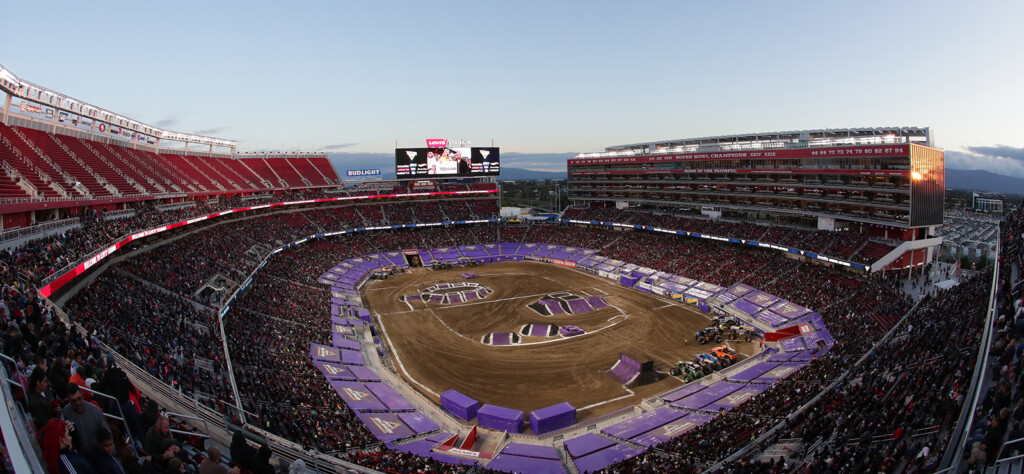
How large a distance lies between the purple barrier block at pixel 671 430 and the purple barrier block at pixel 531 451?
12.7 ft

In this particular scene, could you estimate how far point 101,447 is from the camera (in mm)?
6027

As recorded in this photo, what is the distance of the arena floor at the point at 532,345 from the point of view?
28.1 metres

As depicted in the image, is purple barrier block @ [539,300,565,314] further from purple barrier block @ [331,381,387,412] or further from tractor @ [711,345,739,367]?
purple barrier block @ [331,381,387,412]

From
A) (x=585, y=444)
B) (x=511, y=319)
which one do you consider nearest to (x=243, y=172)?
(x=511, y=319)

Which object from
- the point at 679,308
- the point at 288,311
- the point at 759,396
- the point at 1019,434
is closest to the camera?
the point at 1019,434

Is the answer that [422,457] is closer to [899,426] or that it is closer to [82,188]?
[899,426]

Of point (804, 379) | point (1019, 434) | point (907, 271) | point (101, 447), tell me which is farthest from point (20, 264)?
point (907, 271)

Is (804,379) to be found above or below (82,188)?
below

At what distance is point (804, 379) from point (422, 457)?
63.9 feet

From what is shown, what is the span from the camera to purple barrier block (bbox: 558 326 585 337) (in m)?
37.2

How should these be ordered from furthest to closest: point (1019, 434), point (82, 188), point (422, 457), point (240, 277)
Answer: point (240, 277) < point (82, 188) < point (422, 457) < point (1019, 434)

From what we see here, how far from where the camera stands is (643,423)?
77.4ft

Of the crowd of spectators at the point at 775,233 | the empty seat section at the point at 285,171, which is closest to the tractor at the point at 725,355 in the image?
the crowd of spectators at the point at 775,233

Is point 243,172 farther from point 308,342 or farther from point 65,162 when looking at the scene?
point 308,342
